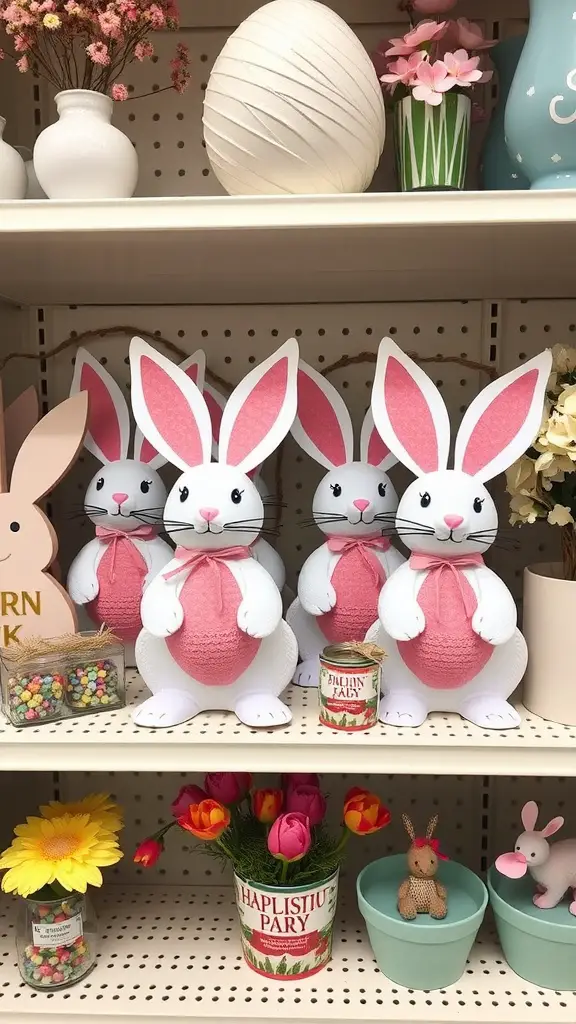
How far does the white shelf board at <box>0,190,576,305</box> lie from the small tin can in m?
0.47

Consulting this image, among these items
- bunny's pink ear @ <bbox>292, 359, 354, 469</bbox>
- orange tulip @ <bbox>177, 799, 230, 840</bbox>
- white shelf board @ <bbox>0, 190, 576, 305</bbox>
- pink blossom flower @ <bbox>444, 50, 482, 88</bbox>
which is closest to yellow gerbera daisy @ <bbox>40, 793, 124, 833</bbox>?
orange tulip @ <bbox>177, 799, 230, 840</bbox>

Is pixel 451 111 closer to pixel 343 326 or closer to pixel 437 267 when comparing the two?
pixel 437 267

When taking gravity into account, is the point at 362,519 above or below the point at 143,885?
above

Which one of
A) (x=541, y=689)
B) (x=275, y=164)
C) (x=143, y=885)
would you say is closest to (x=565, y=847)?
(x=541, y=689)

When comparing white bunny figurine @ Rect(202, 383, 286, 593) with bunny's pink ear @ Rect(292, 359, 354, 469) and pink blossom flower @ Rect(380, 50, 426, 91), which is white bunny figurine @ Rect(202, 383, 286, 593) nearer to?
bunny's pink ear @ Rect(292, 359, 354, 469)

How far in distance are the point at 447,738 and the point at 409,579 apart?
7.2 inches

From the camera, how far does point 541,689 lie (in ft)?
2.99

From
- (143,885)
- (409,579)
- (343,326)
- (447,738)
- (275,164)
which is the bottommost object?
(143,885)

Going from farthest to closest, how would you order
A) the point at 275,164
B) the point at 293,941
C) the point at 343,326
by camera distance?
the point at 343,326
the point at 293,941
the point at 275,164

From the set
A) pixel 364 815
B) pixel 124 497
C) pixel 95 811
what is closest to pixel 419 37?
pixel 124 497

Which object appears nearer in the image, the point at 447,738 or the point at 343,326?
the point at 447,738

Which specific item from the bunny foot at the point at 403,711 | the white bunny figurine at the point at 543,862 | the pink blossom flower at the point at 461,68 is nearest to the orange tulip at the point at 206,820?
the bunny foot at the point at 403,711

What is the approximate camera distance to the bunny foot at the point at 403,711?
0.89 metres

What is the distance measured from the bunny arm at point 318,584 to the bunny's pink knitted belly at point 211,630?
0.39 feet
